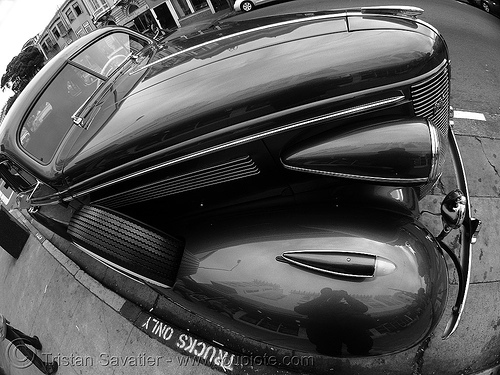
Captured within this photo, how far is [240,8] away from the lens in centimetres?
619

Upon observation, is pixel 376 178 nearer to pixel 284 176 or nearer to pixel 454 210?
pixel 284 176

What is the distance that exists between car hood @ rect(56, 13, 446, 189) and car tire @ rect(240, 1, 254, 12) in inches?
172

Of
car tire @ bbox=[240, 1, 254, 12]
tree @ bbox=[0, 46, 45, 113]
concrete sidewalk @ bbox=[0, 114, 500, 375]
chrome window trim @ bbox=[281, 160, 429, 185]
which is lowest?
concrete sidewalk @ bbox=[0, 114, 500, 375]

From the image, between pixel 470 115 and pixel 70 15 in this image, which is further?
pixel 70 15

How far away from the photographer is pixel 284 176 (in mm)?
2197

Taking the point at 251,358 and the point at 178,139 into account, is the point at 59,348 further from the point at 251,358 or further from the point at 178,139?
the point at 178,139

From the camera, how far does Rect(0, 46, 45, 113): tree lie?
510 centimetres

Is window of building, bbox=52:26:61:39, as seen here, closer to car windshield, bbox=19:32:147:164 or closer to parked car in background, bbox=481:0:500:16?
car windshield, bbox=19:32:147:164

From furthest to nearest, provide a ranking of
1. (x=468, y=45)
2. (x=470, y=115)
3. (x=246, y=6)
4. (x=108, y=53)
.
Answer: (x=246, y=6) < (x=468, y=45) < (x=470, y=115) < (x=108, y=53)

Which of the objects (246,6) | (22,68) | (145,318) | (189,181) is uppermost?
(22,68)

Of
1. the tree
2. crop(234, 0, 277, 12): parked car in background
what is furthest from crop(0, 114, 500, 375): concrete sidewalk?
crop(234, 0, 277, 12): parked car in background

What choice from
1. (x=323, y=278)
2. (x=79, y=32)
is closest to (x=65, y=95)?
(x=323, y=278)

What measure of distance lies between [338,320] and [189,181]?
1.19 meters

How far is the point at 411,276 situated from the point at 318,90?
110 centimetres
